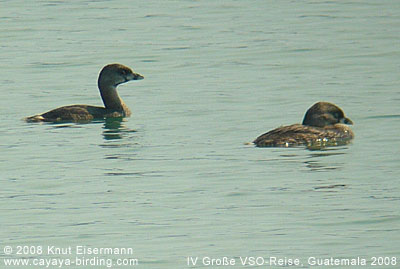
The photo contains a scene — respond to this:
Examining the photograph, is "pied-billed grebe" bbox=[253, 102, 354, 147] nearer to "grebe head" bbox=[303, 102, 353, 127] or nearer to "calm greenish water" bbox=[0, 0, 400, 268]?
"grebe head" bbox=[303, 102, 353, 127]

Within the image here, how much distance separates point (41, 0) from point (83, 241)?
30.0 metres

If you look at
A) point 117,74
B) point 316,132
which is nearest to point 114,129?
point 117,74

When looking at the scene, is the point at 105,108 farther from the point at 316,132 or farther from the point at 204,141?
the point at 316,132

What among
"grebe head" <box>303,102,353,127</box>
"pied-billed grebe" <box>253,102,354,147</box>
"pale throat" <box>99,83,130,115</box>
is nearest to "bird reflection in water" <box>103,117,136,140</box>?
"pale throat" <box>99,83,130,115</box>

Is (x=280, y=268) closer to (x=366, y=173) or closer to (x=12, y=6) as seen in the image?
(x=366, y=173)

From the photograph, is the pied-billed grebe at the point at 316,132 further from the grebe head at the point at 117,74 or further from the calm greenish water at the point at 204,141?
the grebe head at the point at 117,74

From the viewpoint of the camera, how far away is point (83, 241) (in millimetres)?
12492

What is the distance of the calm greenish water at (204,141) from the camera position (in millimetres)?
12656

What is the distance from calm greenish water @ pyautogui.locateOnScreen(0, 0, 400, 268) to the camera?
41.5ft

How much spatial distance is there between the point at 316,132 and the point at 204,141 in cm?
157

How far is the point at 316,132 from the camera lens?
714 inches

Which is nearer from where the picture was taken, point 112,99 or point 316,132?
point 316,132

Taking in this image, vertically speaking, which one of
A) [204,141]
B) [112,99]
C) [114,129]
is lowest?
[114,129]

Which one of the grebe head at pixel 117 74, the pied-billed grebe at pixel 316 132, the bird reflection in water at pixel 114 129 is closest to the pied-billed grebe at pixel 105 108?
the grebe head at pixel 117 74
